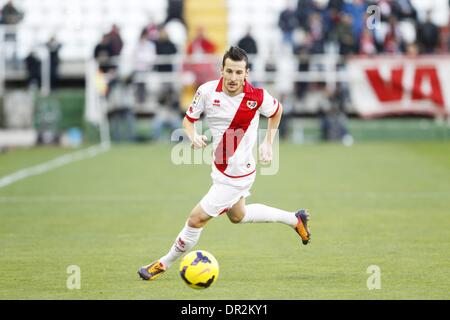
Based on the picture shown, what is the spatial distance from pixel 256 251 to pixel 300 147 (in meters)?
14.3

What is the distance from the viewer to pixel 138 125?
2803cm

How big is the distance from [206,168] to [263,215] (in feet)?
37.3

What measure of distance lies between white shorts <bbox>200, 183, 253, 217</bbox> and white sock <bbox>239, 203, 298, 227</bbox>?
414mm

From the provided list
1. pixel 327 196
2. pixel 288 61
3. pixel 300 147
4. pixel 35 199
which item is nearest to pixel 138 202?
pixel 35 199

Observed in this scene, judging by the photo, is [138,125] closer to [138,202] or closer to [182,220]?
[138,202]

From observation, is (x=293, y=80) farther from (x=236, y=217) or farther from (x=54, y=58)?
(x=236, y=217)

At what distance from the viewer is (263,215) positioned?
10109mm

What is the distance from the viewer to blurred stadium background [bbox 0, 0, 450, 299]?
10.3m

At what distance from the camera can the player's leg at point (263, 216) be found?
988 cm

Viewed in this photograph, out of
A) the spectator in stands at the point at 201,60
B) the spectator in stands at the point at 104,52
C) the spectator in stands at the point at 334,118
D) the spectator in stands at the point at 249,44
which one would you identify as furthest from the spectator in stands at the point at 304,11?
the spectator in stands at the point at 104,52

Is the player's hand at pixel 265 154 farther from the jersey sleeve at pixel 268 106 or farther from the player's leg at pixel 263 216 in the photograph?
the player's leg at pixel 263 216

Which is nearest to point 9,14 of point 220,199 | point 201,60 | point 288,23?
point 201,60

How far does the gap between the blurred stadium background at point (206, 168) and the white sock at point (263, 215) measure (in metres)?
0.42
